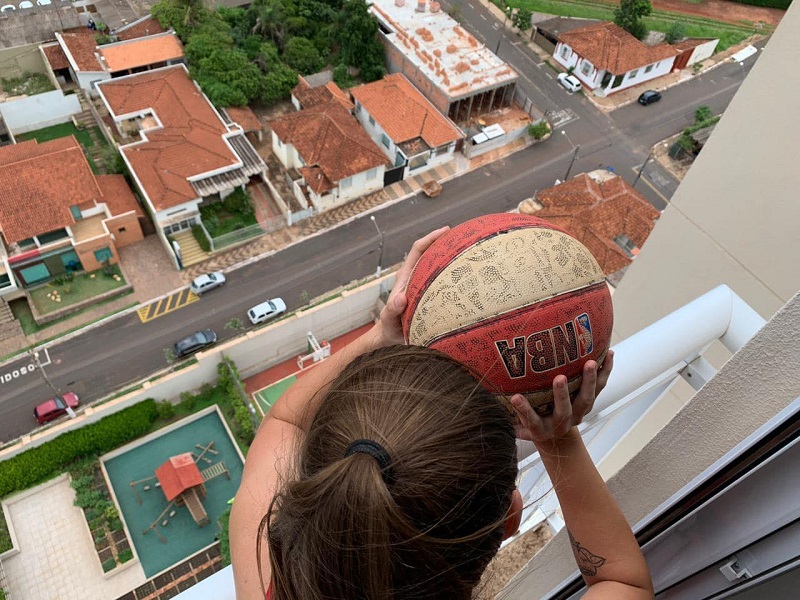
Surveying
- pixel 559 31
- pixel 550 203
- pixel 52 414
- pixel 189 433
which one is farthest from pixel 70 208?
pixel 559 31

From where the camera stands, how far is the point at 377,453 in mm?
2072

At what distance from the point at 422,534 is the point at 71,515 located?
1503 centimetres

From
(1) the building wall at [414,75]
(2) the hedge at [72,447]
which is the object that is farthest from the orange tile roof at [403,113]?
(2) the hedge at [72,447]

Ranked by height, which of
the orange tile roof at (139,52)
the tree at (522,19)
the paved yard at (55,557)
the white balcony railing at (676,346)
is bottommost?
the paved yard at (55,557)

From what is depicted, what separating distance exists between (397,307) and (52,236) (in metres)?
18.5

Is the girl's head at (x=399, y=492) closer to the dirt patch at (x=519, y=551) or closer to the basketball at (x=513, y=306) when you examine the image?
the basketball at (x=513, y=306)

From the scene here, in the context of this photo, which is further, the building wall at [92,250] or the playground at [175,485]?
the building wall at [92,250]

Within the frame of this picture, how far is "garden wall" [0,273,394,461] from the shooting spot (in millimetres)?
14906

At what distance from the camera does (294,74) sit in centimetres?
2469

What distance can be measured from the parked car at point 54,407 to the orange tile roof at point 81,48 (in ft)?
45.9

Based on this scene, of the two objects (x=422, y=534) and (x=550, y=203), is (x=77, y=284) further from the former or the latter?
(x=422, y=534)

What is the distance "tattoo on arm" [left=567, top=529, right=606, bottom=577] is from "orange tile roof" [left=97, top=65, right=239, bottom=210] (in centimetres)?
1867

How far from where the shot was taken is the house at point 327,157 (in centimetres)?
2100

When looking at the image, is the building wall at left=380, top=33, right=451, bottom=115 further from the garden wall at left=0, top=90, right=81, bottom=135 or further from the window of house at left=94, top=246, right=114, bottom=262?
the window of house at left=94, top=246, right=114, bottom=262
